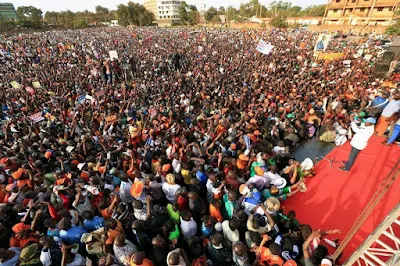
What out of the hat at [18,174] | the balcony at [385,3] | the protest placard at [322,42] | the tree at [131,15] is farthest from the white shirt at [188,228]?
the tree at [131,15]

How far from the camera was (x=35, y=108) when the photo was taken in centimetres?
818

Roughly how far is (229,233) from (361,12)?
2003 inches

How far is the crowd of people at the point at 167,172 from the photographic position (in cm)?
285

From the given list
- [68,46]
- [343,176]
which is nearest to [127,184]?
[343,176]

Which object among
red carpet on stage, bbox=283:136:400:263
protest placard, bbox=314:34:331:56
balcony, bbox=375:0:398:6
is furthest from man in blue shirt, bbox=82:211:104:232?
balcony, bbox=375:0:398:6

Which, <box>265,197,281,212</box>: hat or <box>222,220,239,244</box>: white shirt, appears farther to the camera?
<box>265,197,281,212</box>: hat

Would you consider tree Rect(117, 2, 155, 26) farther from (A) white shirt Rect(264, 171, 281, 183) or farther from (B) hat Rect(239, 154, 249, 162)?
(A) white shirt Rect(264, 171, 281, 183)

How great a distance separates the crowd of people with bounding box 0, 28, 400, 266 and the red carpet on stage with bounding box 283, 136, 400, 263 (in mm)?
310

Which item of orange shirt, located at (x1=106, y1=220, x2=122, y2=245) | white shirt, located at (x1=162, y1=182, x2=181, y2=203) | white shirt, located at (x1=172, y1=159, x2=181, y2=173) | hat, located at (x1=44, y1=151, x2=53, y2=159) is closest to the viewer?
orange shirt, located at (x1=106, y1=220, x2=122, y2=245)

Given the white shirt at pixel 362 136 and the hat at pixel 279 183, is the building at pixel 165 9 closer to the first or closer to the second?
the white shirt at pixel 362 136

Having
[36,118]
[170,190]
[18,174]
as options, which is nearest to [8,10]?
[36,118]

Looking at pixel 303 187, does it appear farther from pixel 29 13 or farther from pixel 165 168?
pixel 29 13

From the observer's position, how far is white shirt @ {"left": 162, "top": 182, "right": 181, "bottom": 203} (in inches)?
145

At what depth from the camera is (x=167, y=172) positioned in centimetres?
432
